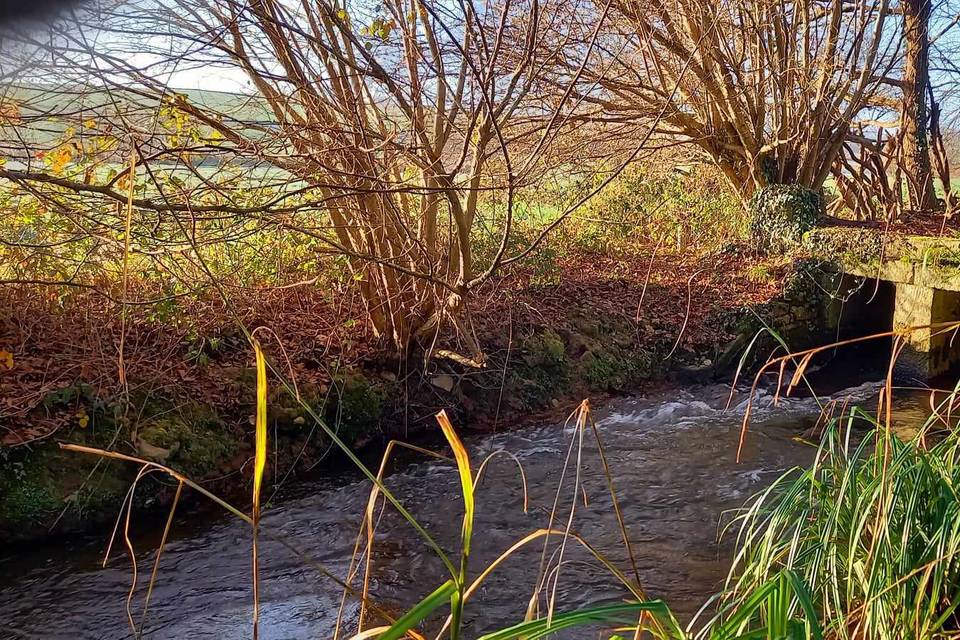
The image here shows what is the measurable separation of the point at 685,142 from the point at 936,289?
345 centimetres

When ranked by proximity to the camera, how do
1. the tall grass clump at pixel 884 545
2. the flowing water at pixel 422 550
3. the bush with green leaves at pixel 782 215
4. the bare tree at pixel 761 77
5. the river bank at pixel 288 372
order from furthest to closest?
1. the bush with green leaves at pixel 782 215
2. the bare tree at pixel 761 77
3. the river bank at pixel 288 372
4. the flowing water at pixel 422 550
5. the tall grass clump at pixel 884 545

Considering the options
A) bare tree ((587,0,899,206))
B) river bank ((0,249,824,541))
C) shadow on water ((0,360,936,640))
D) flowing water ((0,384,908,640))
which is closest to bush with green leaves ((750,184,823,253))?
bare tree ((587,0,899,206))

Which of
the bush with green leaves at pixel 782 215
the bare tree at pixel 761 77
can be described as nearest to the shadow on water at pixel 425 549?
the bush with green leaves at pixel 782 215

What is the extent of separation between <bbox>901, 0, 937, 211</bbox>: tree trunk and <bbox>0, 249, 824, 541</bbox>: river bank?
121 inches

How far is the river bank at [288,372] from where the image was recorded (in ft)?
14.9

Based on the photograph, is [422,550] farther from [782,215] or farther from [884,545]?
[782,215]

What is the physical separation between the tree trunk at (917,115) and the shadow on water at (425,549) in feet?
20.1

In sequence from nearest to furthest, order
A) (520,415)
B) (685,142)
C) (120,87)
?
(120,87) → (520,415) → (685,142)

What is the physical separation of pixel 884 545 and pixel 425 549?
273 cm

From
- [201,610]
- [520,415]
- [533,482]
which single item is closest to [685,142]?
[520,415]

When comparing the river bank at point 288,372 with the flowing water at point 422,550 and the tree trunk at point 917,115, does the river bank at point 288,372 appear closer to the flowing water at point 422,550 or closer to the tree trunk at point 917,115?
the flowing water at point 422,550

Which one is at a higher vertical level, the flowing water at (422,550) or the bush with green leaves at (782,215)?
the bush with green leaves at (782,215)

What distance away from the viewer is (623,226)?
10352 mm

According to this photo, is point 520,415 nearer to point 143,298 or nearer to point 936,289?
→ point 143,298
